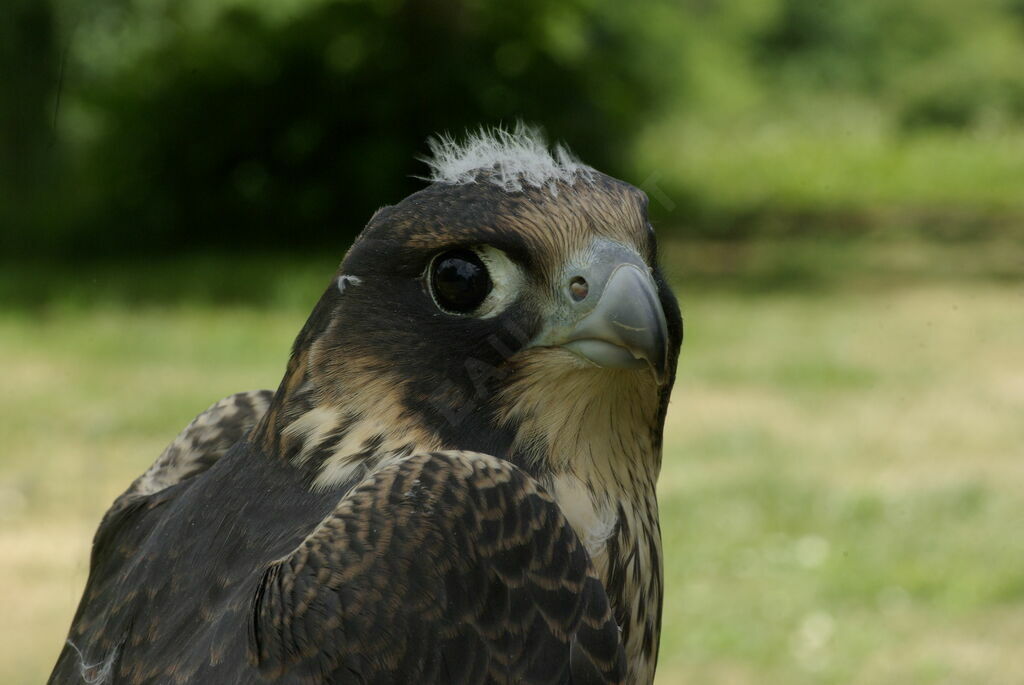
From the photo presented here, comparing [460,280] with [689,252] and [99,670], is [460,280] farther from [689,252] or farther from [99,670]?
[689,252]

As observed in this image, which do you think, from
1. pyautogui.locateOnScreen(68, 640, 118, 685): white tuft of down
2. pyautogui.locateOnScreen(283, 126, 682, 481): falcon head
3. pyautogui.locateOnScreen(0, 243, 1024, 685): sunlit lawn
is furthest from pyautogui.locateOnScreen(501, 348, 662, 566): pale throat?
pyautogui.locateOnScreen(68, 640, 118, 685): white tuft of down

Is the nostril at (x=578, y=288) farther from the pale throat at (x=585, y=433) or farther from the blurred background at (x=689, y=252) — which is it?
the blurred background at (x=689, y=252)

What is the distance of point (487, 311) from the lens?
7.59 feet

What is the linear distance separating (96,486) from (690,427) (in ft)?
11.2

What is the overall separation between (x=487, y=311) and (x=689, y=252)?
1179 centimetres

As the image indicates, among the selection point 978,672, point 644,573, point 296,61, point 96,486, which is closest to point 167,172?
point 296,61

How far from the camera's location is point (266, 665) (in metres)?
2.04

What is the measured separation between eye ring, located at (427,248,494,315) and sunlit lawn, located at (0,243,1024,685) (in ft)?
2.51

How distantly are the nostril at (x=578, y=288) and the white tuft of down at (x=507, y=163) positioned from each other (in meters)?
0.17

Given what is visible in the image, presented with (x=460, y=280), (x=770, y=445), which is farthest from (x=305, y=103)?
(x=460, y=280)

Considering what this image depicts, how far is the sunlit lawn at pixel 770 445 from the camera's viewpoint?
581 cm

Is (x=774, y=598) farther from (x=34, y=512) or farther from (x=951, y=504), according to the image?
(x=34, y=512)

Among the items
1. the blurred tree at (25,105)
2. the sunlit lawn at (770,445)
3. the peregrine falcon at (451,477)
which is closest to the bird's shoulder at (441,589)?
the peregrine falcon at (451,477)

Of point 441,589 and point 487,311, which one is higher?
point 487,311
